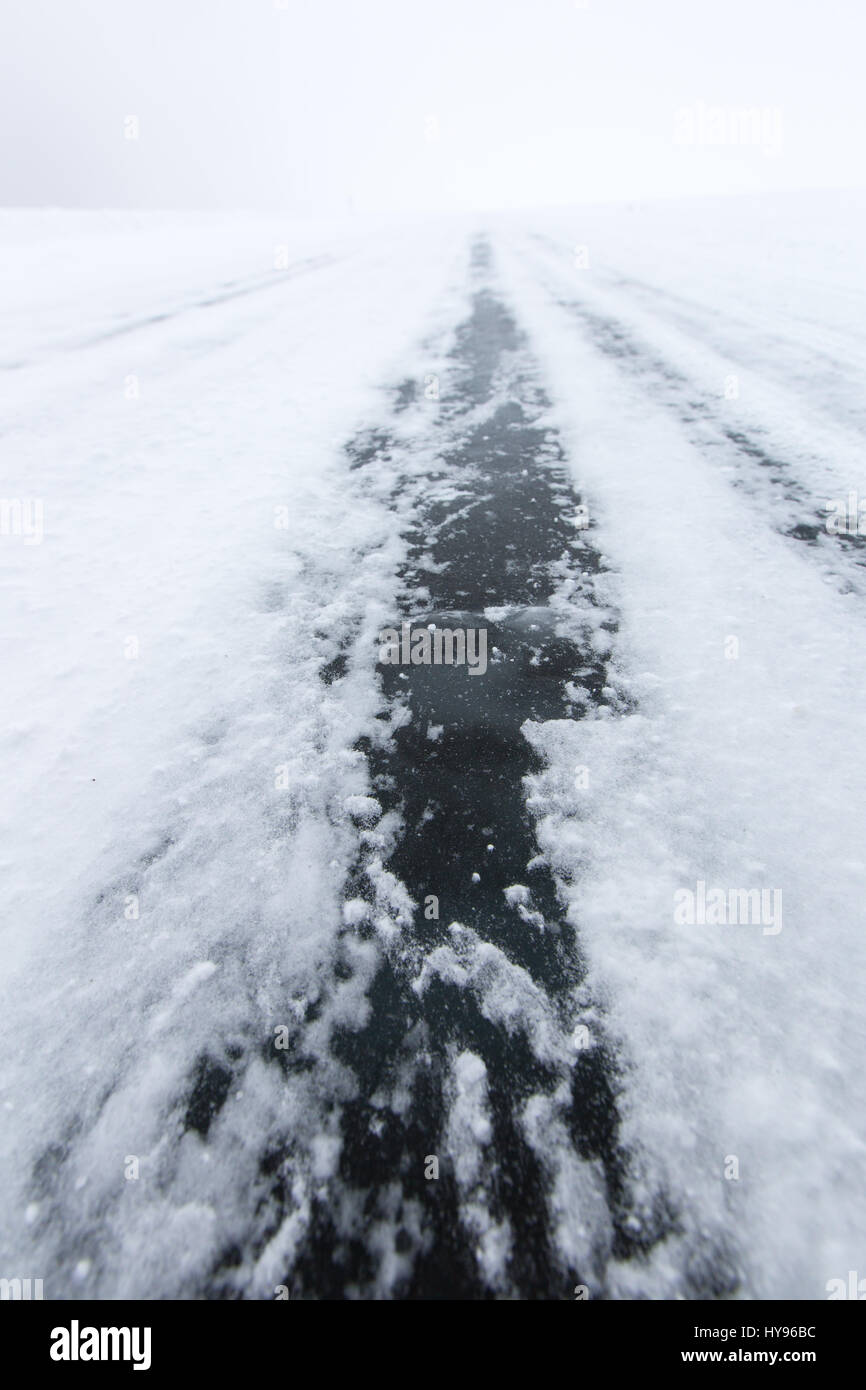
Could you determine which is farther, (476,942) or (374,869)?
(374,869)

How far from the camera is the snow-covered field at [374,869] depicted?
954mm

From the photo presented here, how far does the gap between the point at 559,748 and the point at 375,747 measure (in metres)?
0.45

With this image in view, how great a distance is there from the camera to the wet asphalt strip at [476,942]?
0.93 m

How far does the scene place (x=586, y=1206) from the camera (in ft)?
3.14

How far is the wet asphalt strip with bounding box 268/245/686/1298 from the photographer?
3.05ft

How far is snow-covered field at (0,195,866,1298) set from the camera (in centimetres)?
95

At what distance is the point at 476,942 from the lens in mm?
1260

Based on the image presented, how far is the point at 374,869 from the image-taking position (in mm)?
1400

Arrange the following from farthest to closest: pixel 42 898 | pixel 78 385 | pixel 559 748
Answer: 1. pixel 78 385
2. pixel 559 748
3. pixel 42 898

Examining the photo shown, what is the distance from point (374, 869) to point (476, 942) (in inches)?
10.4
